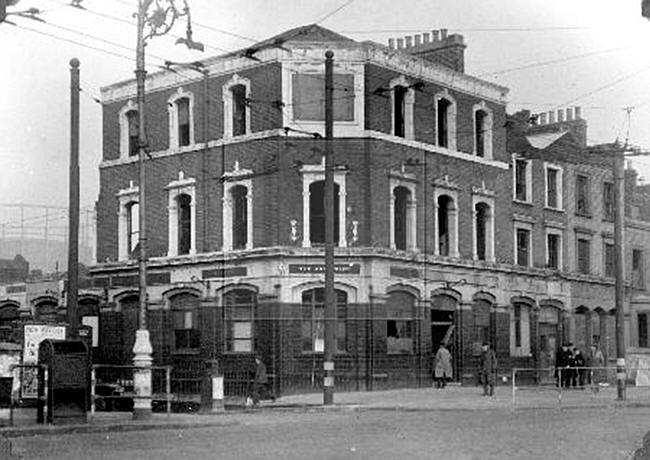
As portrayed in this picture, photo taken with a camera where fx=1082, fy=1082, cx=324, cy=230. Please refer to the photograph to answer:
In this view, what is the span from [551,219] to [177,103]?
16.3 metres

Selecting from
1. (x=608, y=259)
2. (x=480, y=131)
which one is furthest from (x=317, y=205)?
(x=608, y=259)

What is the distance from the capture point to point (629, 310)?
163ft

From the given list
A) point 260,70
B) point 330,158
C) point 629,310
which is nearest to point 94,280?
point 260,70

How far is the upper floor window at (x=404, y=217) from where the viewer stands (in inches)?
1474

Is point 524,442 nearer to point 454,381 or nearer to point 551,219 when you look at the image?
point 454,381

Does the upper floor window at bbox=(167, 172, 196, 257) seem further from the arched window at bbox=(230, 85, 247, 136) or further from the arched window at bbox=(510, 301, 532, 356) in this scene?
the arched window at bbox=(510, 301, 532, 356)

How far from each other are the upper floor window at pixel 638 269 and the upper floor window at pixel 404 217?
1727 cm

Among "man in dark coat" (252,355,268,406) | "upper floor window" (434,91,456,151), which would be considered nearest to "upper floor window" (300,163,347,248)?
"upper floor window" (434,91,456,151)

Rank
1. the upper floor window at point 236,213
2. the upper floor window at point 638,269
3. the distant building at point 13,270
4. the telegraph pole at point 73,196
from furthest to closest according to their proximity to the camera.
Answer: the distant building at point 13,270, the upper floor window at point 638,269, the upper floor window at point 236,213, the telegraph pole at point 73,196

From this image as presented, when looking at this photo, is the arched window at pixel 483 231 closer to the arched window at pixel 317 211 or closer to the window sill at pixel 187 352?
the arched window at pixel 317 211

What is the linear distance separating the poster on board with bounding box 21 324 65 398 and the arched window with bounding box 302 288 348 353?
12883 millimetres

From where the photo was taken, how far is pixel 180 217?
130ft

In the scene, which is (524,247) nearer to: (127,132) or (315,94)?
(315,94)

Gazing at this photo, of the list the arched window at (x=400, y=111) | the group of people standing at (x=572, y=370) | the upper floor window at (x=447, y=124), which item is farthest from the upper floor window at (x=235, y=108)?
the group of people standing at (x=572, y=370)
